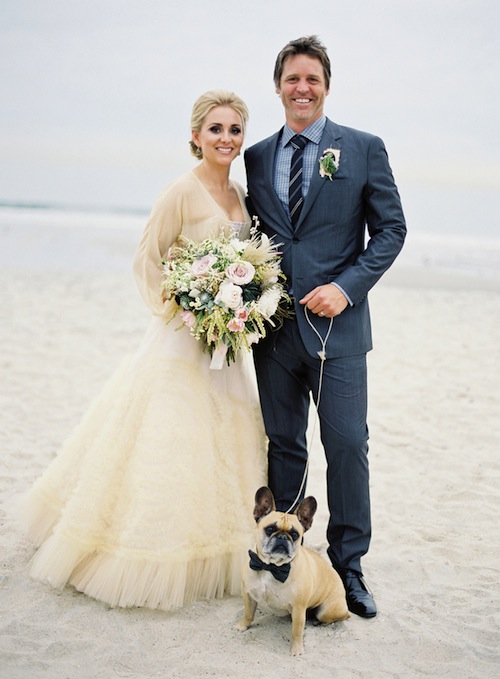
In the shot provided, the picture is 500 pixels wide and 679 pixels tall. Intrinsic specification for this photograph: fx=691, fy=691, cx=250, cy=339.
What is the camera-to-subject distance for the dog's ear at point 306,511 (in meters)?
3.22

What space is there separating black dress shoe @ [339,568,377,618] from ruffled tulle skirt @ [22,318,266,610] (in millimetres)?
569

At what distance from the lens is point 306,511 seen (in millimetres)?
3244

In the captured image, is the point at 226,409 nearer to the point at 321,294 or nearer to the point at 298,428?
the point at 298,428

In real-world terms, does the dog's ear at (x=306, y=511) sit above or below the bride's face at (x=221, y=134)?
below

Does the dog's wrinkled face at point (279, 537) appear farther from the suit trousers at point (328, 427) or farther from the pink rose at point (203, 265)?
the pink rose at point (203, 265)

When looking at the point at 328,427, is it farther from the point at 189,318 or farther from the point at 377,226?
the point at 377,226

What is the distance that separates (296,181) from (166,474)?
1.66 m

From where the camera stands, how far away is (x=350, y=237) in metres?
3.59

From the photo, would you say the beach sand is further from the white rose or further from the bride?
the white rose

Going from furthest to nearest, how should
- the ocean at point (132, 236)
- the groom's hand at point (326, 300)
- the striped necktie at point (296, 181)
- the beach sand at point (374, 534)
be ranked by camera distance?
the ocean at point (132, 236) → the striped necktie at point (296, 181) → the groom's hand at point (326, 300) → the beach sand at point (374, 534)

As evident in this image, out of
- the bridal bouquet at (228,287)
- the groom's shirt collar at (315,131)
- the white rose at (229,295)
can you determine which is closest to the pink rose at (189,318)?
the bridal bouquet at (228,287)

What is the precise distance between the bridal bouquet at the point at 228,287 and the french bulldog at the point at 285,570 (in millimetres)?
787

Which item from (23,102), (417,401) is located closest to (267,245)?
(417,401)

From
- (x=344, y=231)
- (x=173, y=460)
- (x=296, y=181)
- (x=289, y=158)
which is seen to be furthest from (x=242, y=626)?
(x=289, y=158)
